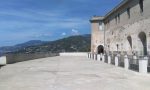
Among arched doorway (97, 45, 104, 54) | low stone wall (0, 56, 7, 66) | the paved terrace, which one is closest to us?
the paved terrace

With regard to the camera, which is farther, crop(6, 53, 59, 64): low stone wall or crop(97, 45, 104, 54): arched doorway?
crop(97, 45, 104, 54): arched doorway

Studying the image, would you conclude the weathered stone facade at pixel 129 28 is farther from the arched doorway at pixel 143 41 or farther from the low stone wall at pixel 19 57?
the low stone wall at pixel 19 57

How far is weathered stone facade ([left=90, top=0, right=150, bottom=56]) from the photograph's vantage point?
2583 centimetres

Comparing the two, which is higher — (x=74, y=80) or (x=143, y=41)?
(x=143, y=41)

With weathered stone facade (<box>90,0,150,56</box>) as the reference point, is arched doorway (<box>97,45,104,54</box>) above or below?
below

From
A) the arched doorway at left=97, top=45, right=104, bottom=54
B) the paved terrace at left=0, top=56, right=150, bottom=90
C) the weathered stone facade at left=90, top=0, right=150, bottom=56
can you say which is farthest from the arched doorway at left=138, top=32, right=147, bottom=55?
the arched doorway at left=97, top=45, right=104, bottom=54

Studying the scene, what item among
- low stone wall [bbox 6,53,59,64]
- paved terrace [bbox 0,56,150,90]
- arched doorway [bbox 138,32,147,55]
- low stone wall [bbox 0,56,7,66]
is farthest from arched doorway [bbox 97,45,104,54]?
paved terrace [bbox 0,56,150,90]

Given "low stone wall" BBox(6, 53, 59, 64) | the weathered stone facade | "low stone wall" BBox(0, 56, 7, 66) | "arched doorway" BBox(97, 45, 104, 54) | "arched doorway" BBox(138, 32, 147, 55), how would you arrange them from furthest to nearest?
1. "arched doorway" BBox(97, 45, 104, 54)
2. "low stone wall" BBox(6, 53, 59, 64)
3. "low stone wall" BBox(0, 56, 7, 66)
4. "arched doorway" BBox(138, 32, 147, 55)
5. the weathered stone facade

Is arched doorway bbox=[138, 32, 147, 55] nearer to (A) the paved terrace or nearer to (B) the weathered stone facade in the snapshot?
(B) the weathered stone facade

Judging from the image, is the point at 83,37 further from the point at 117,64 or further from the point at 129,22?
the point at 117,64

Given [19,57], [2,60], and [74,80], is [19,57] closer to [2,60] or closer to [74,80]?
[2,60]

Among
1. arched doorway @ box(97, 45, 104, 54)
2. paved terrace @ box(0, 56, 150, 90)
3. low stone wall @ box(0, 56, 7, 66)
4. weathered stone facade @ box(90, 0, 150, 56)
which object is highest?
weathered stone facade @ box(90, 0, 150, 56)

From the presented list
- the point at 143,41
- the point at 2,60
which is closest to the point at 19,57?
the point at 2,60

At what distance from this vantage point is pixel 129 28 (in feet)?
100.0
